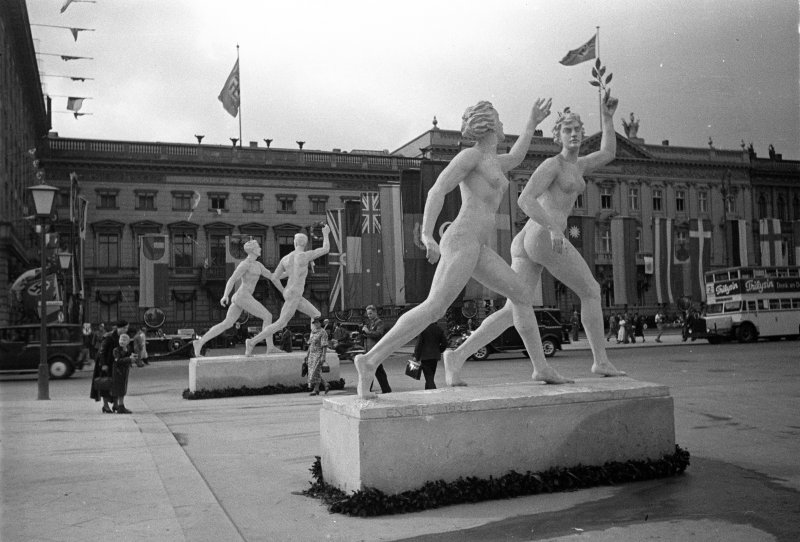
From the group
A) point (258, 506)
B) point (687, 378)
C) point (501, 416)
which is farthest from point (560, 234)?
point (687, 378)

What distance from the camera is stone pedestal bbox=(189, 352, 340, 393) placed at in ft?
53.0

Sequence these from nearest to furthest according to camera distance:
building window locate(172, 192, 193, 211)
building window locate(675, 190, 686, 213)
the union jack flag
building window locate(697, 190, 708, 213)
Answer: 1. the union jack flag
2. building window locate(172, 192, 193, 211)
3. building window locate(675, 190, 686, 213)
4. building window locate(697, 190, 708, 213)

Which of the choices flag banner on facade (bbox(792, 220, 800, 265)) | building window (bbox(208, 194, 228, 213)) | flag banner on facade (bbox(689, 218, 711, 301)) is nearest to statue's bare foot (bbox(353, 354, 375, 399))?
flag banner on facade (bbox(689, 218, 711, 301))

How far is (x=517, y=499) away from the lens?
636cm

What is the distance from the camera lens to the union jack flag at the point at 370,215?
35.5 metres

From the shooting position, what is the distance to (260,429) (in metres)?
10.8

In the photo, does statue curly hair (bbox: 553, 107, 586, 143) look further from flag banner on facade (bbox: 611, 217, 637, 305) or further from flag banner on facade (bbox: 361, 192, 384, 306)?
flag banner on facade (bbox: 611, 217, 637, 305)

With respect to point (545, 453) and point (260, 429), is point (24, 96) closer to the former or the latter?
point (260, 429)

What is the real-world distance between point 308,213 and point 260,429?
2077 inches

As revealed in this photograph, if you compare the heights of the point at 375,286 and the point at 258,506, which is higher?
the point at 375,286

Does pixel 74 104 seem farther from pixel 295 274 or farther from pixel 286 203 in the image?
pixel 286 203

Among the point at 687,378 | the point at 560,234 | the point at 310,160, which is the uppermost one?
the point at 310,160

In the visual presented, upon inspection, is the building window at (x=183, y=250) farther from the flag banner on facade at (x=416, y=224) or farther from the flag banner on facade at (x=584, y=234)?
the flag banner on facade at (x=584, y=234)

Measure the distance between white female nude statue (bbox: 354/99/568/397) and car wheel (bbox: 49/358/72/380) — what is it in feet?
69.3
